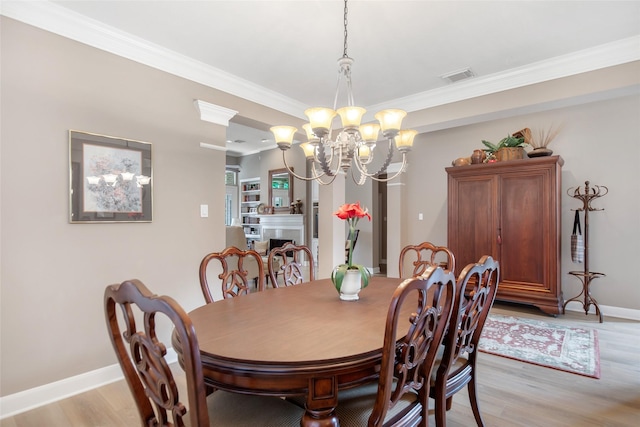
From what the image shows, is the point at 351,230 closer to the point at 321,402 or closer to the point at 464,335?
the point at 464,335

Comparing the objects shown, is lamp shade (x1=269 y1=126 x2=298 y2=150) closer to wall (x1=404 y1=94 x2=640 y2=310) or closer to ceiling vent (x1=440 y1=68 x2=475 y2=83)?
ceiling vent (x1=440 y1=68 x2=475 y2=83)

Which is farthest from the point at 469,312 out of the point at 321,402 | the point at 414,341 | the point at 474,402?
the point at 321,402

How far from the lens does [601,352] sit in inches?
108

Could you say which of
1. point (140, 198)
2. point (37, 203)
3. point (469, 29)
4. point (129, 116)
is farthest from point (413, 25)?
point (37, 203)

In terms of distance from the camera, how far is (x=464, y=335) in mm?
1501

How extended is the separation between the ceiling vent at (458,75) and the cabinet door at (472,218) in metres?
1.32

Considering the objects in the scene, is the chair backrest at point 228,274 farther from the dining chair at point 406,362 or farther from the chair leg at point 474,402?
the chair leg at point 474,402

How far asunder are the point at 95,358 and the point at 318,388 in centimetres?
214

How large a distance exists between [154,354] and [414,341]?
2.65 feet

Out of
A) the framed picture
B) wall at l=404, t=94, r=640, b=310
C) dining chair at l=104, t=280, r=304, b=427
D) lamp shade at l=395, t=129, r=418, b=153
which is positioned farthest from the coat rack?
the framed picture

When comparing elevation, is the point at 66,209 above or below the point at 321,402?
above

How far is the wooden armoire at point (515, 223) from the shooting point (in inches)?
144

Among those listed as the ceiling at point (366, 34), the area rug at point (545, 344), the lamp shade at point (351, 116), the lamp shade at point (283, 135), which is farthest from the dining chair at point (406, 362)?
the ceiling at point (366, 34)

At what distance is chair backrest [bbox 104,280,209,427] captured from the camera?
0.78m
